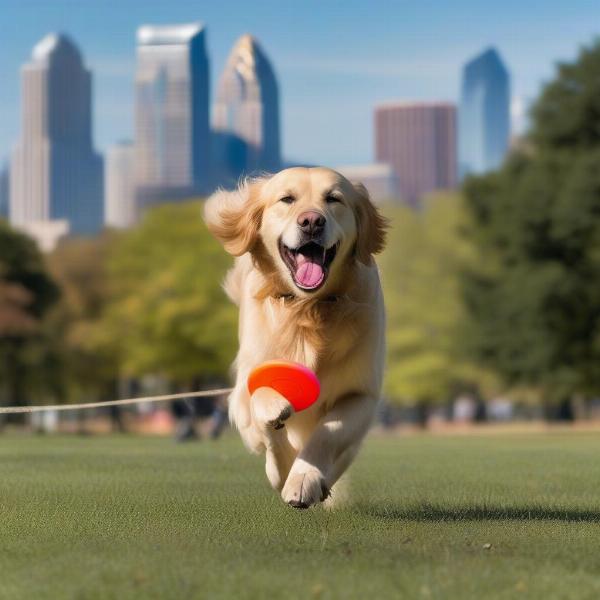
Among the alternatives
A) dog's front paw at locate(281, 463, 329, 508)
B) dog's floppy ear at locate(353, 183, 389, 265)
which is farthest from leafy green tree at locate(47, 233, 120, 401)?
dog's front paw at locate(281, 463, 329, 508)

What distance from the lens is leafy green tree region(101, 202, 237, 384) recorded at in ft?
189

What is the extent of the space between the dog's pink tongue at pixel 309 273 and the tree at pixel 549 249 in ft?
117

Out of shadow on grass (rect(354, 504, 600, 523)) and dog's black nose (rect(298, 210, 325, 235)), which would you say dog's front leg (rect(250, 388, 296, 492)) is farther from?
dog's black nose (rect(298, 210, 325, 235))

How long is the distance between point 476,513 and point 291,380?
151 cm

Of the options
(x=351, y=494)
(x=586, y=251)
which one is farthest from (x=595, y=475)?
(x=586, y=251)

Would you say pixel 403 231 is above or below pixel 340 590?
above

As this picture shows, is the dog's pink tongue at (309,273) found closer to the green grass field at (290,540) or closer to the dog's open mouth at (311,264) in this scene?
the dog's open mouth at (311,264)

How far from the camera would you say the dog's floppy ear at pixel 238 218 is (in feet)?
28.1

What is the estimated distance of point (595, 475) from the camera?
1281 centimetres

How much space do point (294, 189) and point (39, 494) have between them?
9.32 feet

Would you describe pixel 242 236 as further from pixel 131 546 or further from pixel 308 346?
pixel 131 546

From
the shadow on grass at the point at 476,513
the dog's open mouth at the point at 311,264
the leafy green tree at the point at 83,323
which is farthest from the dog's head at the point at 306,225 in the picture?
the leafy green tree at the point at 83,323

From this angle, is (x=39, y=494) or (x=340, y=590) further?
(x=39, y=494)

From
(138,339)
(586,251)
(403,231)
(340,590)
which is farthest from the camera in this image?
(403,231)
